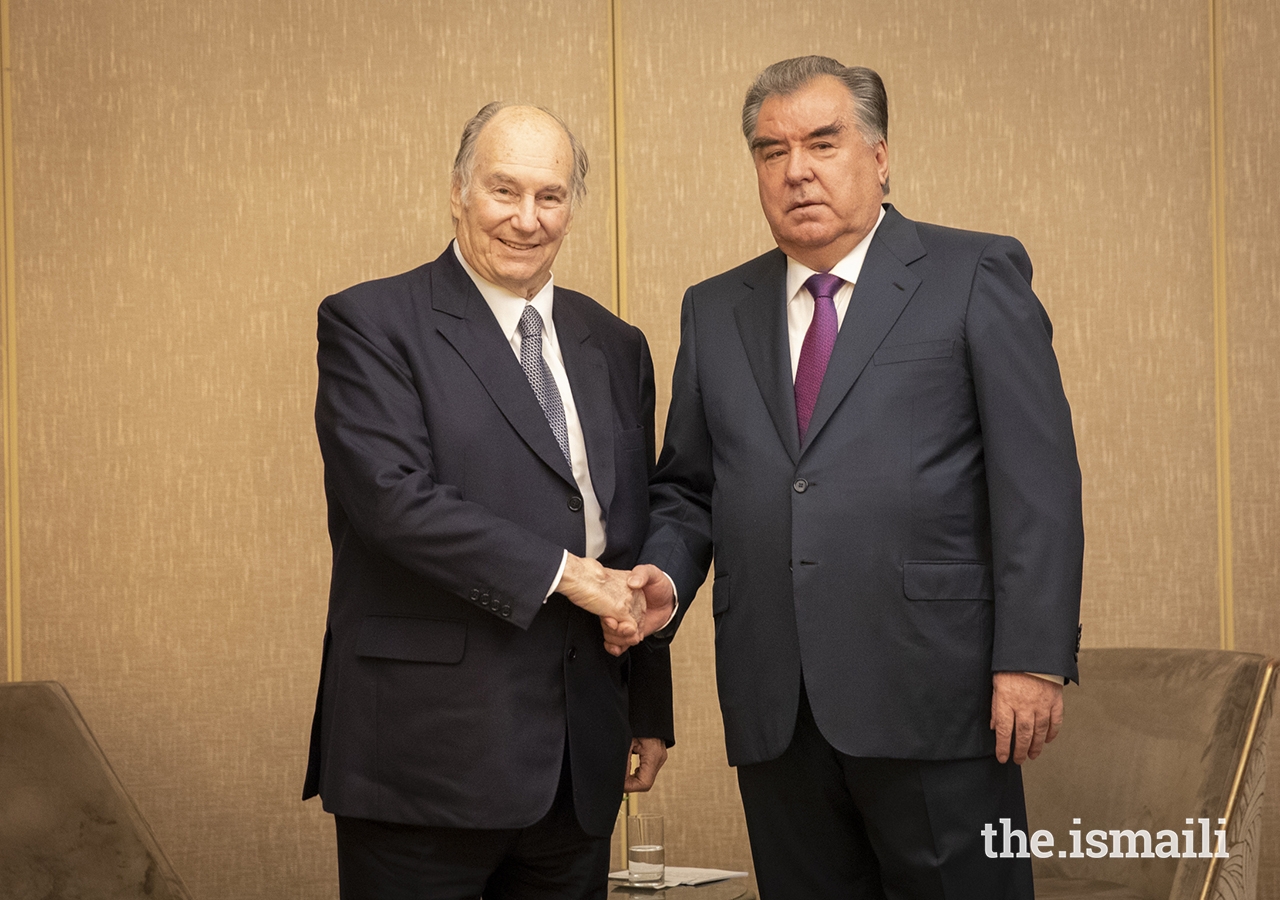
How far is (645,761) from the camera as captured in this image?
2227 millimetres

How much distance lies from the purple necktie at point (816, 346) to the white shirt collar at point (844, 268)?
0.02 meters

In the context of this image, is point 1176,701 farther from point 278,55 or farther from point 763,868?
point 278,55

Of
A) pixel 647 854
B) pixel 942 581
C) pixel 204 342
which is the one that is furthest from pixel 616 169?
pixel 942 581

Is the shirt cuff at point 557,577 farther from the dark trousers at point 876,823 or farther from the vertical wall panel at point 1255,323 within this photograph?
the vertical wall panel at point 1255,323

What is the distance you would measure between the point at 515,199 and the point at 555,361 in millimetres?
272

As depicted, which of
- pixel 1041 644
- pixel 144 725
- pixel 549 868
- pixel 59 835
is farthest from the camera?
pixel 144 725

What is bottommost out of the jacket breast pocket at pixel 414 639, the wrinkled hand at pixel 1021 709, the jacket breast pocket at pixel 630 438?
the wrinkled hand at pixel 1021 709

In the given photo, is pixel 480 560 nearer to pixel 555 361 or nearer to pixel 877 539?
pixel 555 361

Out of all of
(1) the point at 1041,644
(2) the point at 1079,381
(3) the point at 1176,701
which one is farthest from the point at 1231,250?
(1) the point at 1041,644

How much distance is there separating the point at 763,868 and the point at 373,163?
7.19 feet

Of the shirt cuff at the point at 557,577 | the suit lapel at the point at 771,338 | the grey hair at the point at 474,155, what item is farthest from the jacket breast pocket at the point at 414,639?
the grey hair at the point at 474,155

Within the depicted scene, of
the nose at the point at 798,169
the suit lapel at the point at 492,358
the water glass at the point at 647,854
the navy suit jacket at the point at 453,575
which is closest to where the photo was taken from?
the navy suit jacket at the point at 453,575

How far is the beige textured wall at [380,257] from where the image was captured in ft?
11.2

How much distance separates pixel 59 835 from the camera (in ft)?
8.73
